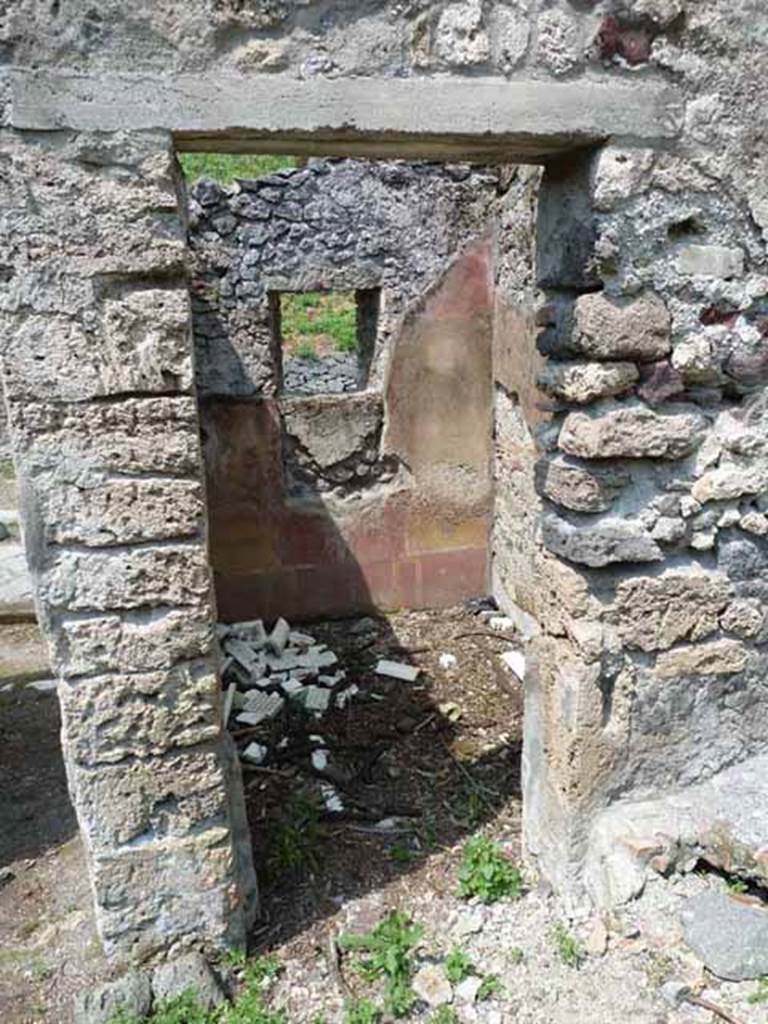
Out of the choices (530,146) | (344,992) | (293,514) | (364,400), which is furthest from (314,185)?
(344,992)

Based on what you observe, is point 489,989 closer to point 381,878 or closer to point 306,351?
point 381,878

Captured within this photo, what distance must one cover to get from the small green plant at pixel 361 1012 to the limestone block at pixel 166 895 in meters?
0.43

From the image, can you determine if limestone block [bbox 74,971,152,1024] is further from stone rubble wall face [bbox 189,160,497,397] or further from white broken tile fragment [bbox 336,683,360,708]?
stone rubble wall face [bbox 189,160,497,397]

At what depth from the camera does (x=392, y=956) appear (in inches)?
95.8

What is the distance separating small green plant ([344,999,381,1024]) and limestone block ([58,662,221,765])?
949mm

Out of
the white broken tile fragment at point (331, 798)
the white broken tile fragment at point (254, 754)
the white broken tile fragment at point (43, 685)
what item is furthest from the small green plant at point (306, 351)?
the white broken tile fragment at point (331, 798)

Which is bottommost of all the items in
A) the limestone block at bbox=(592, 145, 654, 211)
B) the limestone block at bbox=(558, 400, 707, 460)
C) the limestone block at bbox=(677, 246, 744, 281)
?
the limestone block at bbox=(558, 400, 707, 460)

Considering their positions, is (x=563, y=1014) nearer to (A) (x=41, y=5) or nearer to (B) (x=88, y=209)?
(B) (x=88, y=209)

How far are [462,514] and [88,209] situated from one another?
12.2 ft

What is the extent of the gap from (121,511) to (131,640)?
1.20 feet

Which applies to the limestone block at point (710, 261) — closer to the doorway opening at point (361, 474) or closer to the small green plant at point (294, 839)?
the doorway opening at point (361, 474)

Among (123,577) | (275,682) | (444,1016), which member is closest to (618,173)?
(123,577)

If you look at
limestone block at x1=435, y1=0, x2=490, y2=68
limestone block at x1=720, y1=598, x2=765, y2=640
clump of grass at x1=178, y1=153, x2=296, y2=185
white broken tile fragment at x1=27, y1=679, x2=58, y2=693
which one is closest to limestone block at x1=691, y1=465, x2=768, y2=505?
limestone block at x1=720, y1=598, x2=765, y2=640

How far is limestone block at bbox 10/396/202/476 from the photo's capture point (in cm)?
195
